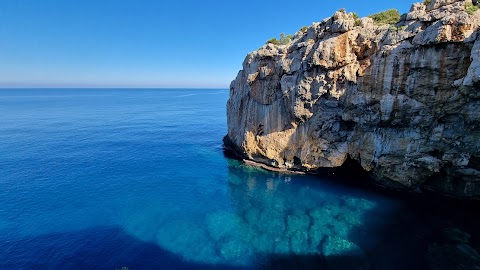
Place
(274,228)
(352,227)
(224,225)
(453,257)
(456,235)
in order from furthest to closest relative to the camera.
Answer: (224,225)
(274,228)
(352,227)
(456,235)
(453,257)

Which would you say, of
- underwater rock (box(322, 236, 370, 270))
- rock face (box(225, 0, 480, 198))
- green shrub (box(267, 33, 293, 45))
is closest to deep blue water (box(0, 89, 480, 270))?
underwater rock (box(322, 236, 370, 270))

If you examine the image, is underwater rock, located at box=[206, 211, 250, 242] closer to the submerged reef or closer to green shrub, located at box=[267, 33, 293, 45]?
the submerged reef

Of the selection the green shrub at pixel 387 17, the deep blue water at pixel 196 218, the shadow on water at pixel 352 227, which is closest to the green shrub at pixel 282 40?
the green shrub at pixel 387 17

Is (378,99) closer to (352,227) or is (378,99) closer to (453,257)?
(352,227)

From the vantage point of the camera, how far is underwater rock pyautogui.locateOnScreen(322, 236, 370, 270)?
2192cm

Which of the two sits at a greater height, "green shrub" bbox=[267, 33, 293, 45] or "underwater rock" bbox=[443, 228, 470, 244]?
"green shrub" bbox=[267, 33, 293, 45]

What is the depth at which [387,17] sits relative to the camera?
116 ft

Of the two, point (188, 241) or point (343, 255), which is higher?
point (343, 255)

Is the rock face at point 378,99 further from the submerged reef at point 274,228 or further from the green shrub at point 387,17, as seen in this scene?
the submerged reef at point 274,228

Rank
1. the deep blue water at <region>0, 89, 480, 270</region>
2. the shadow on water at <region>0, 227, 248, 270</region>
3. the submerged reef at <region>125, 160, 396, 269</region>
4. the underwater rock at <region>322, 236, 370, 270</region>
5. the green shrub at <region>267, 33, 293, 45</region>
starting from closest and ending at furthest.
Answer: the underwater rock at <region>322, 236, 370, 270</region>, the shadow on water at <region>0, 227, 248, 270</region>, the deep blue water at <region>0, 89, 480, 270</region>, the submerged reef at <region>125, 160, 396, 269</region>, the green shrub at <region>267, 33, 293, 45</region>

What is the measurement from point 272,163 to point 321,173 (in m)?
7.63

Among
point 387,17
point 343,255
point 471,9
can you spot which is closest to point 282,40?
point 387,17

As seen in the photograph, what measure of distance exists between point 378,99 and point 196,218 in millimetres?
25148

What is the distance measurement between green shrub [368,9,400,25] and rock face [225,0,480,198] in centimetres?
242
